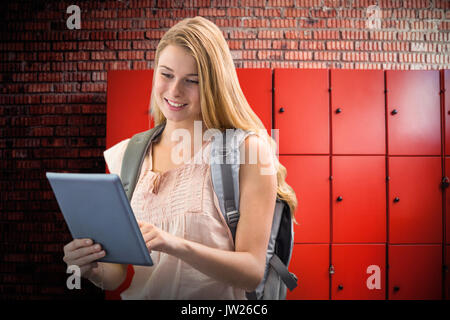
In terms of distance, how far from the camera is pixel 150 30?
117 inches

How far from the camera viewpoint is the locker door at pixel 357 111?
2.51 metres

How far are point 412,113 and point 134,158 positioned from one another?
246 centimetres

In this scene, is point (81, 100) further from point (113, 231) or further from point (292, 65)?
point (113, 231)

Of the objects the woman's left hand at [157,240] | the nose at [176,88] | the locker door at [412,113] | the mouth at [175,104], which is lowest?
the woman's left hand at [157,240]

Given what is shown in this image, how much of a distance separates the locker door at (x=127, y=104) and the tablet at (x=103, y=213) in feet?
5.89

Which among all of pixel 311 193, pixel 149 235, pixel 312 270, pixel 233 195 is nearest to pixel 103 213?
pixel 149 235

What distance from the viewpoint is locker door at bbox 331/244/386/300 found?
8.17 feet

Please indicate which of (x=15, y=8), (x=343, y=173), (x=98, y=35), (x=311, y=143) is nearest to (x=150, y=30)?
(x=98, y=35)

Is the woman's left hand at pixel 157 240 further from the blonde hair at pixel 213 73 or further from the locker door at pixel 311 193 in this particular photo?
the locker door at pixel 311 193

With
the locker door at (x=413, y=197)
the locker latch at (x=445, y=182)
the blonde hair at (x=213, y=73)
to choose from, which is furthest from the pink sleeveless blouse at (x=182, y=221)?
the locker latch at (x=445, y=182)

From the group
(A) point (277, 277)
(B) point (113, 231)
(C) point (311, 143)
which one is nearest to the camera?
(B) point (113, 231)

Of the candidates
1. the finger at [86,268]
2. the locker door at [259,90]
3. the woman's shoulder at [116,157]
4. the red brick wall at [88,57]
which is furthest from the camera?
the red brick wall at [88,57]

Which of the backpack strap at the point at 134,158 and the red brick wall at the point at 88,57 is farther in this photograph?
the red brick wall at the point at 88,57
